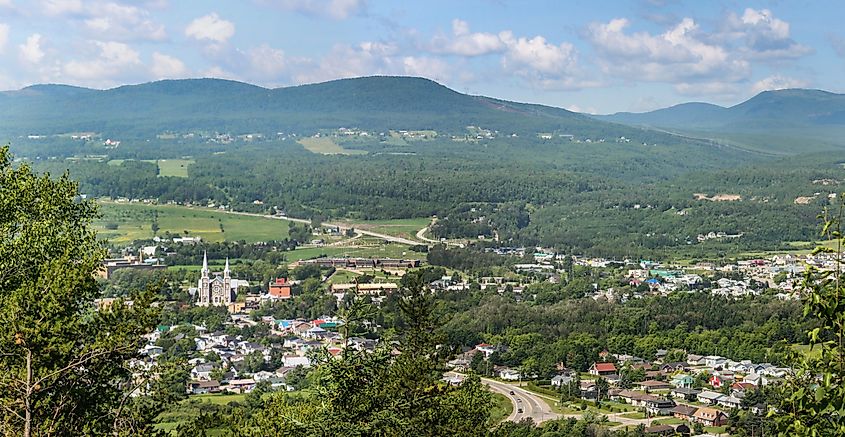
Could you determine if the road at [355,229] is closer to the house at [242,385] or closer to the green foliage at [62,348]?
the house at [242,385]

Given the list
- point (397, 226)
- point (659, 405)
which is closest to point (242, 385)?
point (659, 405)

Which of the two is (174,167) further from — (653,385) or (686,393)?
(686,393)

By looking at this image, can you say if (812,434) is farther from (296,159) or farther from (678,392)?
(296,159)

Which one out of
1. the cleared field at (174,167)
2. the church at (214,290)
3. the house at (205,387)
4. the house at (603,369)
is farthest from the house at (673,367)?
the cleared field at (174,167)

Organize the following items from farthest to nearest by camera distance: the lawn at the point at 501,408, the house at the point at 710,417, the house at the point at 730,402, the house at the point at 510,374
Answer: the house at the point at 510,374
the house at the point at 730,402
the house at the point at 710,417
the lawn at the point at 501,408

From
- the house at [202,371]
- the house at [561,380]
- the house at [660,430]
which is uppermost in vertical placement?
the house at [660,430]

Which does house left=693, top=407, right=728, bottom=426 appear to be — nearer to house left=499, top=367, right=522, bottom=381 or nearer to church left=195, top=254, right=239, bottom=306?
house left=499, top=367, right=522, bottom=381

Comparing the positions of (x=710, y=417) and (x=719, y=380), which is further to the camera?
(x=719, y=380)
